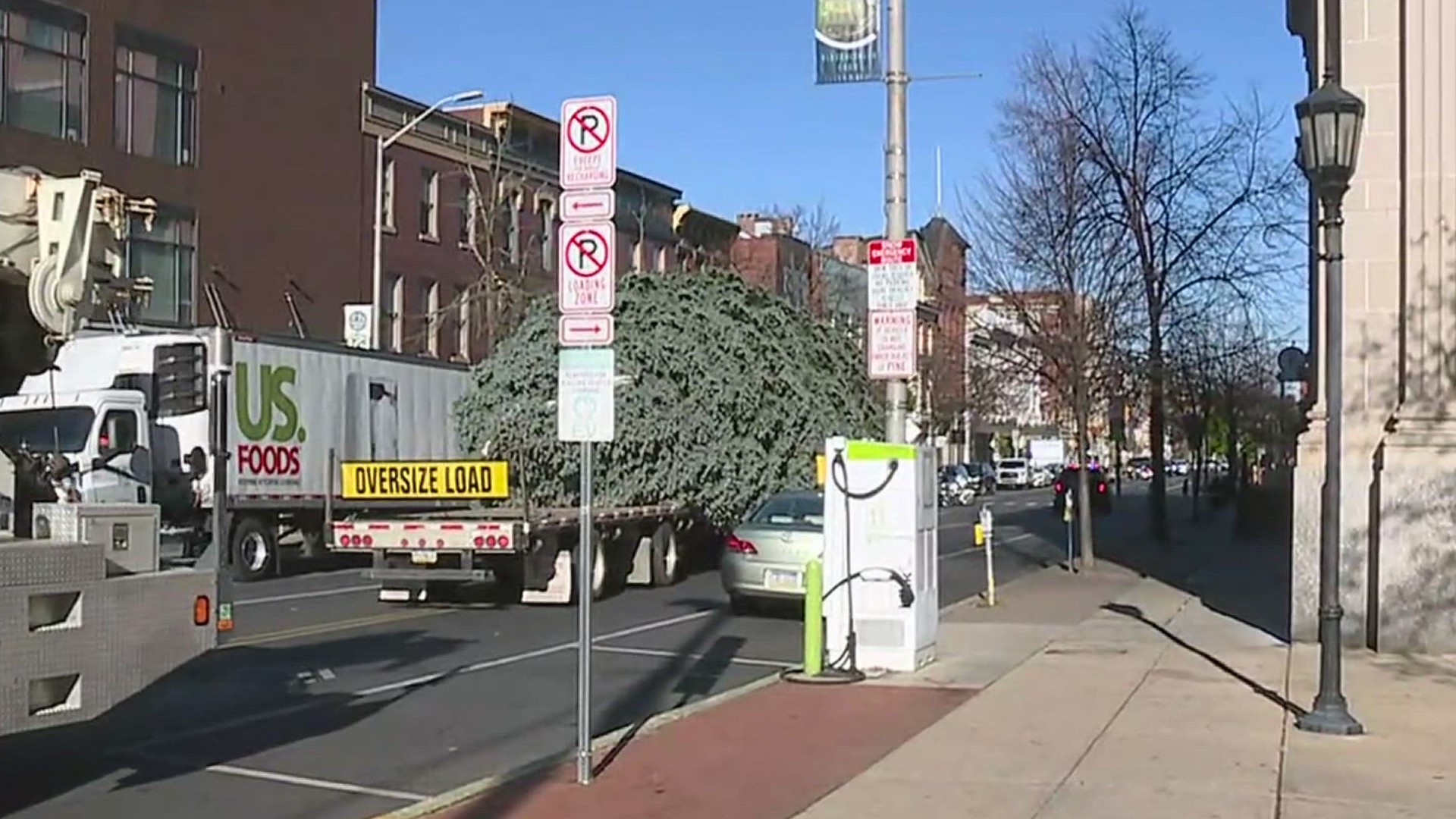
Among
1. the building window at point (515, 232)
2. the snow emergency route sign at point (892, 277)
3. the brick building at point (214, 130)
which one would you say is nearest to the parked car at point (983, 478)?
the building window at point (515, 232)

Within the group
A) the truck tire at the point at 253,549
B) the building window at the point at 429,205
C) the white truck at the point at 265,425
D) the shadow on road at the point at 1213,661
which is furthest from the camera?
the building window at the point at 429,205

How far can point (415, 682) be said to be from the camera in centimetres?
1369

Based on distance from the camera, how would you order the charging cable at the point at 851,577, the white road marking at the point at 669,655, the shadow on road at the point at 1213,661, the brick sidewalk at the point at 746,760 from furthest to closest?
the white road marking at the point at 669,655
the charging cable at the point at 851,577
the shadow on road at the point at 1213,661
the brick sidewalk at the point at 746,760

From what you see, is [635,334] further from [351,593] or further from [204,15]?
[204,15]

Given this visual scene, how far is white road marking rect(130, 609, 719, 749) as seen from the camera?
36.2 ft

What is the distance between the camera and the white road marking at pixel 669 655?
50.8ft

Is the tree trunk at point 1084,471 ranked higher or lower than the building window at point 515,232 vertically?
lower

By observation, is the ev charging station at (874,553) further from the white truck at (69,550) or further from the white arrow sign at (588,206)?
the white truck at (69,550)

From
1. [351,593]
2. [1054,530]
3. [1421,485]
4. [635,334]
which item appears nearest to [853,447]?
[1421,485]

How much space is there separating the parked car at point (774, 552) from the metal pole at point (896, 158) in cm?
371

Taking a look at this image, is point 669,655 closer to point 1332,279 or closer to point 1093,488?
point 1332,279

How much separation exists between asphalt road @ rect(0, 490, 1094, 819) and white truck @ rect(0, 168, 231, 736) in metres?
0.90

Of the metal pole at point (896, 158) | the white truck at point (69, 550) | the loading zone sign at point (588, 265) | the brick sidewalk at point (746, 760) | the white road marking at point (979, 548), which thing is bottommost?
the white road marking at point (979, 548)

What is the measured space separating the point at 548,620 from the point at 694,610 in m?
2.29
